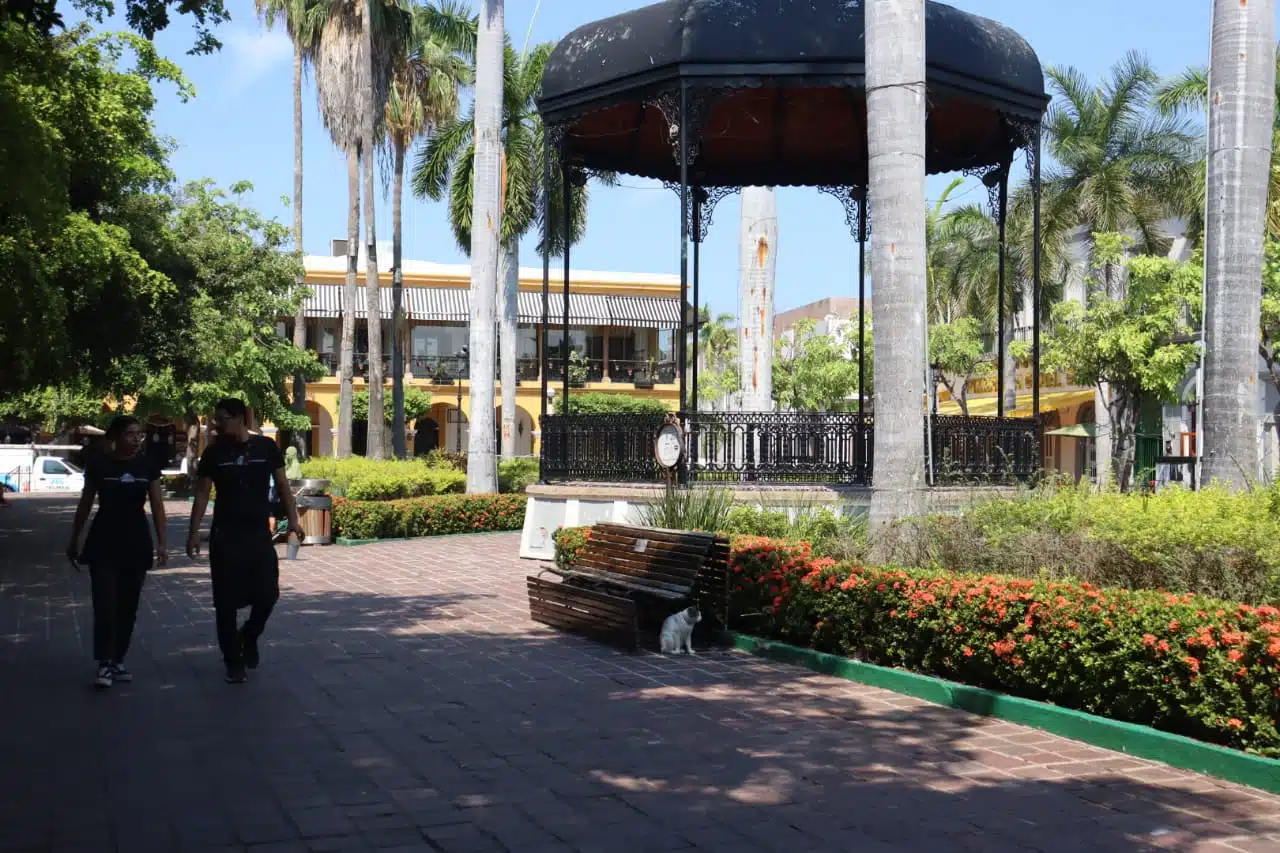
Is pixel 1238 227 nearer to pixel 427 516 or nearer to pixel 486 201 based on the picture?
pixel 486 201

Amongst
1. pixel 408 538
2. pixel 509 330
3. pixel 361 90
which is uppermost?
pixel 361 90

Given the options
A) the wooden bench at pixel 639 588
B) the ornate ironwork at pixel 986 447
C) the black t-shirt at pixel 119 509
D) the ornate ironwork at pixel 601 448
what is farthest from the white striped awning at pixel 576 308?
the black t-shirt at pixel 119 509

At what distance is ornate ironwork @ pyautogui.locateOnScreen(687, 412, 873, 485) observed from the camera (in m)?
14.4

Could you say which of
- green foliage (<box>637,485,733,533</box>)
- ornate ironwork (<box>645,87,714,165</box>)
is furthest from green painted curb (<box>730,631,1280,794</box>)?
ornate ironwork (<box>645,87,714,165</box>)

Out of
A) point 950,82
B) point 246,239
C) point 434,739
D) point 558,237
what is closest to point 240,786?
point 434,739

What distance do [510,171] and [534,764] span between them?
2386 cm

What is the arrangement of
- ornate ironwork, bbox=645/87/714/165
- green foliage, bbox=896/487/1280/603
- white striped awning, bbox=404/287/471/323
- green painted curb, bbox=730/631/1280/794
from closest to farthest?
green painted curb, bbox=730/631/1280/794
green foliage, bbox=896/487/1280/603
ornate ironwork, bbox=645/87/714/165
white striped awning, bbox=404/287/471/323

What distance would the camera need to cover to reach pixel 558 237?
1265 inches

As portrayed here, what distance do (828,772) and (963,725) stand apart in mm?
1370

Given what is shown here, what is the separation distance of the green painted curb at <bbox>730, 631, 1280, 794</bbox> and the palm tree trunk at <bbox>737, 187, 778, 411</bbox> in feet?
46.7

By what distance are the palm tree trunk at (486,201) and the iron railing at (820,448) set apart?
579 centimetres

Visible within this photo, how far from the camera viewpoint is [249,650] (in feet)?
27.7

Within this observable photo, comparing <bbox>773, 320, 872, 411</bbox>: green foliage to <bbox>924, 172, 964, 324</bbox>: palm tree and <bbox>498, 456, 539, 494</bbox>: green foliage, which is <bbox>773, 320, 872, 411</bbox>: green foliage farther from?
<bbox>498, 456, 539, 494</bbox>: green foliage

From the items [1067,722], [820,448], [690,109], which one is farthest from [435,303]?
[1067,722]
